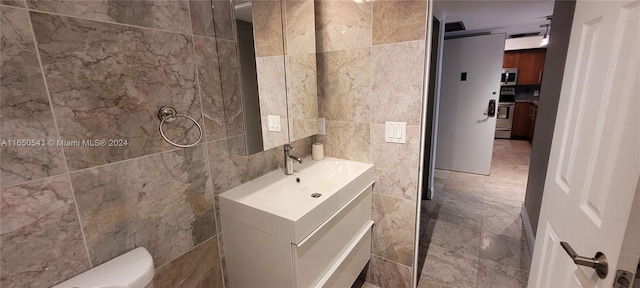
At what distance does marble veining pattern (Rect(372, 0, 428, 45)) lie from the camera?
4.69ft

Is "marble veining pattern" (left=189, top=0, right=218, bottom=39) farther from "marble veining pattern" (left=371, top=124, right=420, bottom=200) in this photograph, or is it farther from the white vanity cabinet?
"marble veining pattern" (left=371, top=124, right=420, bottom=200)

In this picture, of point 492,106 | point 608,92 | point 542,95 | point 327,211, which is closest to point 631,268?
point 608,92

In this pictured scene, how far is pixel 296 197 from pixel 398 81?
0.92 meters

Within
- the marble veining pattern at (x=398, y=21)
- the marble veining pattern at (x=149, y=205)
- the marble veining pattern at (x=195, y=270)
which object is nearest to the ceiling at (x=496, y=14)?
the marble veining pattern at (x=398, y=21)

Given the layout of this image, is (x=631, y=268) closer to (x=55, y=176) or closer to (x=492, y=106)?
(x=55, y=176)

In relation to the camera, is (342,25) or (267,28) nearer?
(267,28)

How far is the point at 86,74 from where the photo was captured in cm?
88

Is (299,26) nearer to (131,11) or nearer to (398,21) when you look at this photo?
(398,21)

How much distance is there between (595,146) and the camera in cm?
81

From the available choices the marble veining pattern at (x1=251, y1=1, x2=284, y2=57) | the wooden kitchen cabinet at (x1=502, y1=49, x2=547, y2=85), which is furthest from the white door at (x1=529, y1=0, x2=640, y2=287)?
the wooden kitchen cabinet at (x1=502, y1=49, x2=547, y2=85)

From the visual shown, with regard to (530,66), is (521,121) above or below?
below

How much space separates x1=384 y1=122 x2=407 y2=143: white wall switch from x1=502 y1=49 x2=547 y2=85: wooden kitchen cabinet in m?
6.14

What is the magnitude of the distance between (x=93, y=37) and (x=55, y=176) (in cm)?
48

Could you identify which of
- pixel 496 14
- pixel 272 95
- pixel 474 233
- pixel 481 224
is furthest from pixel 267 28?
pixel 496 14
